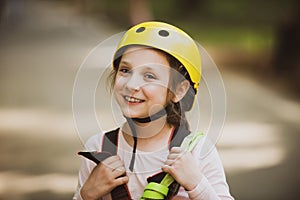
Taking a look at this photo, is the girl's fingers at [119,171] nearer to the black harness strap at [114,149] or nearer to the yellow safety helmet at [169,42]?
the black harness strap at [114,149]

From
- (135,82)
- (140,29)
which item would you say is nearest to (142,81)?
(135,82)

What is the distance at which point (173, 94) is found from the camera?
5.07 ft

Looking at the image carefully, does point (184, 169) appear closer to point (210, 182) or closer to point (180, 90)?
point (210, 182)

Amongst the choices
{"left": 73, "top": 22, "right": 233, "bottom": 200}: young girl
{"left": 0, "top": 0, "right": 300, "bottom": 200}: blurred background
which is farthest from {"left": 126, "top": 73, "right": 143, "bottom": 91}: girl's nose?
{"left": 0, "top": 0, "right": 300, "bottom": 200}: blurred background

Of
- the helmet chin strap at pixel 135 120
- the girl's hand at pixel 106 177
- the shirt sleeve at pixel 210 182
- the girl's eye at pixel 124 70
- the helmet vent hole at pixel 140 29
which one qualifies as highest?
the helmet vent hole at pixel 140 29

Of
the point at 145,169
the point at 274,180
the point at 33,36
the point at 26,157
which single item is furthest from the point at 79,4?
the point at 274,180

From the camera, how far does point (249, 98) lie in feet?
6.55

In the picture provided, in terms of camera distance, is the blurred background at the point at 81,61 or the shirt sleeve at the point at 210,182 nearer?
the shirt sleeve at the point at 210,182

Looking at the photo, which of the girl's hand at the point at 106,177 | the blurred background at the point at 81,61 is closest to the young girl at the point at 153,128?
the girl's hand at the point at 106,177

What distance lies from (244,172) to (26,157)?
61 cm

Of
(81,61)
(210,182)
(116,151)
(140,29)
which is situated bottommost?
(210,182)

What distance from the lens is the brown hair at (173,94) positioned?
1.51 meters

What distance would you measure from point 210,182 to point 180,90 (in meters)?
0.22

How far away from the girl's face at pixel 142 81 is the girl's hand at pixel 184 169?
0.12 m
